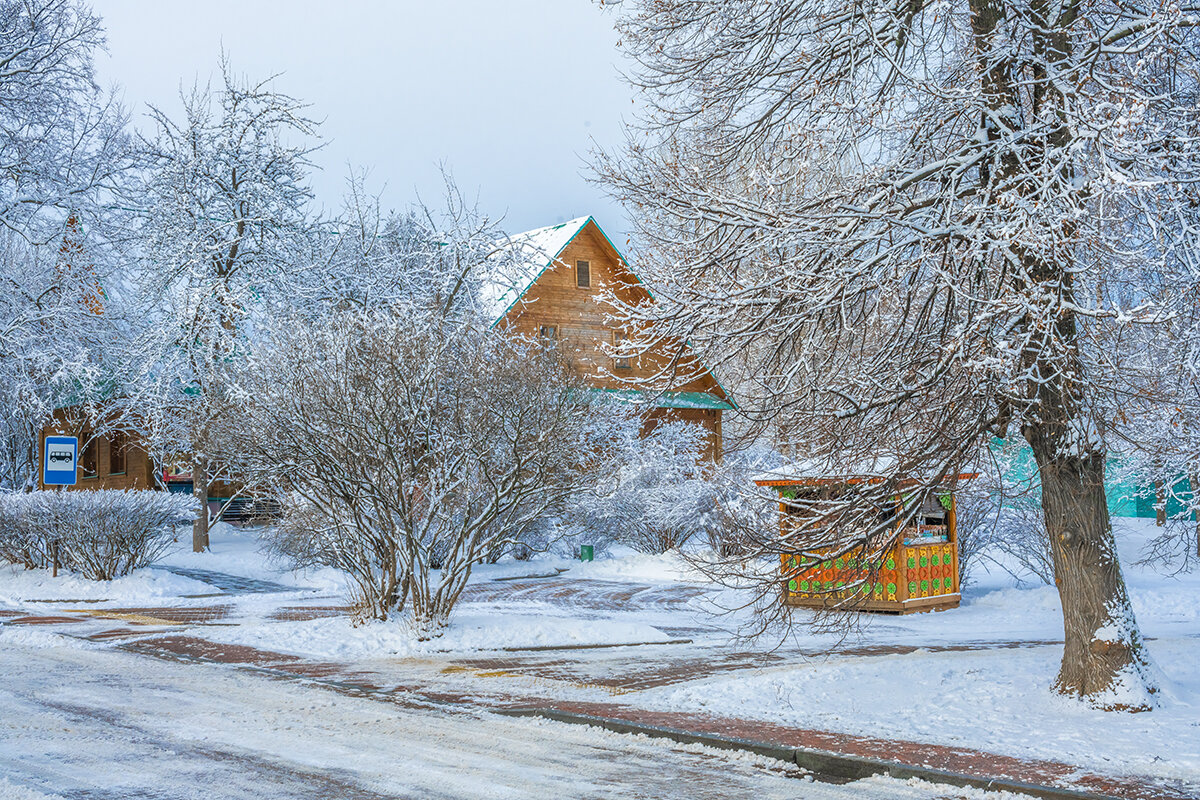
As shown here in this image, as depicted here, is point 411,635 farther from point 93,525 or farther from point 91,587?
point 93,525

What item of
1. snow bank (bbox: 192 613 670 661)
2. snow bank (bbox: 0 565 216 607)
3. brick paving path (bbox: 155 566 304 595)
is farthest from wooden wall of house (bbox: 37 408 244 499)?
snow bank (bbox: 192 613 670 661)

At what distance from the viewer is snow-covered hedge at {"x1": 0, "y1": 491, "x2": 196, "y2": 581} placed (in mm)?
21594

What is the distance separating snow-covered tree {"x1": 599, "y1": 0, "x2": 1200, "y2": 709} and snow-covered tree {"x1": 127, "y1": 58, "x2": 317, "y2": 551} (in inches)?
753

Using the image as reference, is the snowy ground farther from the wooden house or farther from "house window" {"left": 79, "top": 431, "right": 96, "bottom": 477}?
"house window" {"left": 79, "top": 431, "right": 96, "bottom": 477}

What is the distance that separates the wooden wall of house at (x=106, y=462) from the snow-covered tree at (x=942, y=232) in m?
26.0

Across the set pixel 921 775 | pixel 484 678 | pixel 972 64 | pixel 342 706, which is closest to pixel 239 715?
pixel 342 706

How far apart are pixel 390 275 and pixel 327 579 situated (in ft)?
28.7

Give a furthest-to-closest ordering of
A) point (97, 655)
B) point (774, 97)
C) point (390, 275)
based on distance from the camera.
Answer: point (390, 275) < point (97, 655) < point (774, 97)

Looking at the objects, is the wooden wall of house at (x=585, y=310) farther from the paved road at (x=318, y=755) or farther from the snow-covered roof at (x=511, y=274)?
the paved road at (x=318, y=755)

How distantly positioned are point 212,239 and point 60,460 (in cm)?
899

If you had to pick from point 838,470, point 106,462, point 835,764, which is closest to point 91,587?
point 838,470

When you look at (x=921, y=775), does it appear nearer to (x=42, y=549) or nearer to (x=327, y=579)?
(x=327, y=579)

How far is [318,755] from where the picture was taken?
774 cm

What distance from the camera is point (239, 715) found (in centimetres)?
932
